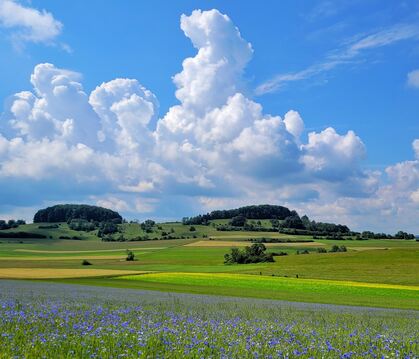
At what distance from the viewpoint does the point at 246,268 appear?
9756 cm

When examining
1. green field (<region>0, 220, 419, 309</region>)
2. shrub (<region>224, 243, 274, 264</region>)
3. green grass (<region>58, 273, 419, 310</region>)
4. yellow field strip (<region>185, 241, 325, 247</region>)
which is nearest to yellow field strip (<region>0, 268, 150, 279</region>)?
green field (<region>0, 220, 419, 309</region>)

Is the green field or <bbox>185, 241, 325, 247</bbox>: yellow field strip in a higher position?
<bbox>185, 241, 325, 247</bbox>: yellow field strip

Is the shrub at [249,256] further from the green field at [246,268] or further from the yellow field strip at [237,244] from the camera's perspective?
the yellow field strip at [237,244]

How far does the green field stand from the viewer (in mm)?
52469

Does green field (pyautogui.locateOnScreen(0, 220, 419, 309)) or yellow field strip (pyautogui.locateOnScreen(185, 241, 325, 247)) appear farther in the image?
yellow field strip (pyautogui.locateOnScreen(185, 241, 325, 247))

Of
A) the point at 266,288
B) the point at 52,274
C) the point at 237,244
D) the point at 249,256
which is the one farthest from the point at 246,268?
the point at 237,244

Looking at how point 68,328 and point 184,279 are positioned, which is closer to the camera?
point 68,328

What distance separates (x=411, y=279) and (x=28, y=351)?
72.4 m

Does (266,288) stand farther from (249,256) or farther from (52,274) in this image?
(249,256)

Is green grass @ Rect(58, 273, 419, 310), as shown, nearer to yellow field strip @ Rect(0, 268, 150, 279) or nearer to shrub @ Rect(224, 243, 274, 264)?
yellow field strip @ Rect(0, 268, 150, 279)

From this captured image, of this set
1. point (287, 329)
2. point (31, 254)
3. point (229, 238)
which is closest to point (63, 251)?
point (31, 254)

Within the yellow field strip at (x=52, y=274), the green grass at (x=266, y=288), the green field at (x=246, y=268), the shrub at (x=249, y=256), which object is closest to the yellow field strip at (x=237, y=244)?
the green field at (x=246, y=268)

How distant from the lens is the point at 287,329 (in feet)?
50.1

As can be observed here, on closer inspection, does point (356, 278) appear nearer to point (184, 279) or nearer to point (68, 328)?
point (184, 279)
